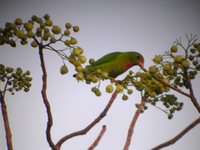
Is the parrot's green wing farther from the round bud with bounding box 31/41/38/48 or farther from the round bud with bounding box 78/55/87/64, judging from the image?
the round bud with bounding box 31/41/38/48

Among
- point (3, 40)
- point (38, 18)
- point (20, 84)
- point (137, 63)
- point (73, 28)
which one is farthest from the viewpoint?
point (137, 63)

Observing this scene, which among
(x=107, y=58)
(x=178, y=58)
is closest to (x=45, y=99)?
(x=178, y=58)

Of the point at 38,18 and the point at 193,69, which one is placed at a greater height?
the point at 38,18

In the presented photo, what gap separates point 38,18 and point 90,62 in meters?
0.74

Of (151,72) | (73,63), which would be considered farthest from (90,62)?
(151,72)

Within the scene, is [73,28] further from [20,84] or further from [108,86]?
[20,84]

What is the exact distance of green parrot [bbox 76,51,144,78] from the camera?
3014mm

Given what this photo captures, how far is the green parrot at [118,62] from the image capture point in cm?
301

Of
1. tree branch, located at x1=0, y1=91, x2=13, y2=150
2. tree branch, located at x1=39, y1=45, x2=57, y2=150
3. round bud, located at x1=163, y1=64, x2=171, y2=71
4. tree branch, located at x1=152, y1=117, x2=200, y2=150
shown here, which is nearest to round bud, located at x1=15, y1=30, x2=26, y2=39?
tree branch, located at x1=39, y1=45, x2=57, y2=150

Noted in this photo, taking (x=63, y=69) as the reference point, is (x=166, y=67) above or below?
below

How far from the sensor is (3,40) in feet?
6.51

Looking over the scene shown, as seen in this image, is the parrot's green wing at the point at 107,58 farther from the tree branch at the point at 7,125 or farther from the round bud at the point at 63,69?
the tree branch at the point at 7,125

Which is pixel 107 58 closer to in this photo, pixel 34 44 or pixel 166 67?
pixel 166 67

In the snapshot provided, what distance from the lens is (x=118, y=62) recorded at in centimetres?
317
